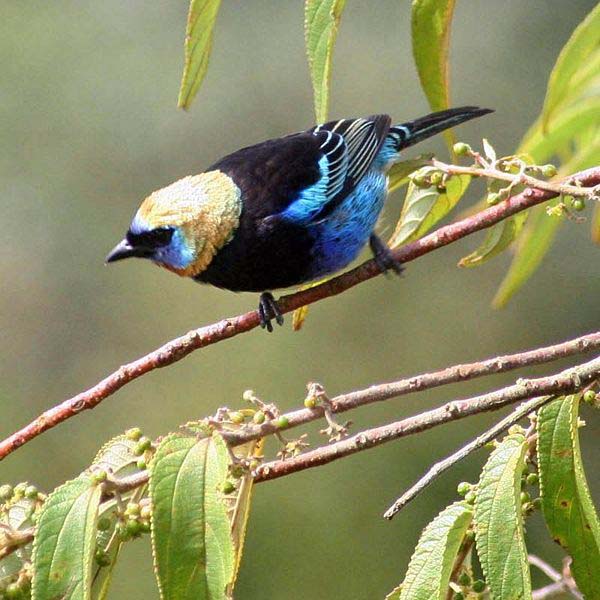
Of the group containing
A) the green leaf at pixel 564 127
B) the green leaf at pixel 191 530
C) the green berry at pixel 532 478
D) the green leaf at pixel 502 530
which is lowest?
the green leaf at pixel 502 530

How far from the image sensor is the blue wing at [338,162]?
299 cm

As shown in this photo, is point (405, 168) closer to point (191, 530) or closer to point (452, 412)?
point (452, 412)

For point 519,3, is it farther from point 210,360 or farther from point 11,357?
point 11,357

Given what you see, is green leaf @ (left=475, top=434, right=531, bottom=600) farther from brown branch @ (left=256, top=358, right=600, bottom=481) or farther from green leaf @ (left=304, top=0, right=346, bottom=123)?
green leaf @ (left=304, top=0, right=346, bottom=123)

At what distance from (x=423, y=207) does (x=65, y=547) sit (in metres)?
0.97

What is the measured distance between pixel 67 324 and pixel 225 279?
791 centimetres

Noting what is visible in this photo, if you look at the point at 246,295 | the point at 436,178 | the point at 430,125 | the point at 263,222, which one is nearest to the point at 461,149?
the point at 436,178

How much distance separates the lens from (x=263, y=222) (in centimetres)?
291

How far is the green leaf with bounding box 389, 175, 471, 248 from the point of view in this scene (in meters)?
2.05

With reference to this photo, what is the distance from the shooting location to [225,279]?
2.90m

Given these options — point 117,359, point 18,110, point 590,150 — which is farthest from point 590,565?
point 18,110

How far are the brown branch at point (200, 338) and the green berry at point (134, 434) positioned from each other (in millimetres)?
76

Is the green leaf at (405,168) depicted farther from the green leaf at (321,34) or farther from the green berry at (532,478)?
the green berry at (532,478)

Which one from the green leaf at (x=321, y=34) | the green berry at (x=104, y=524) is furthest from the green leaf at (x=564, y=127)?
the green berry at (x=104, y=524)
